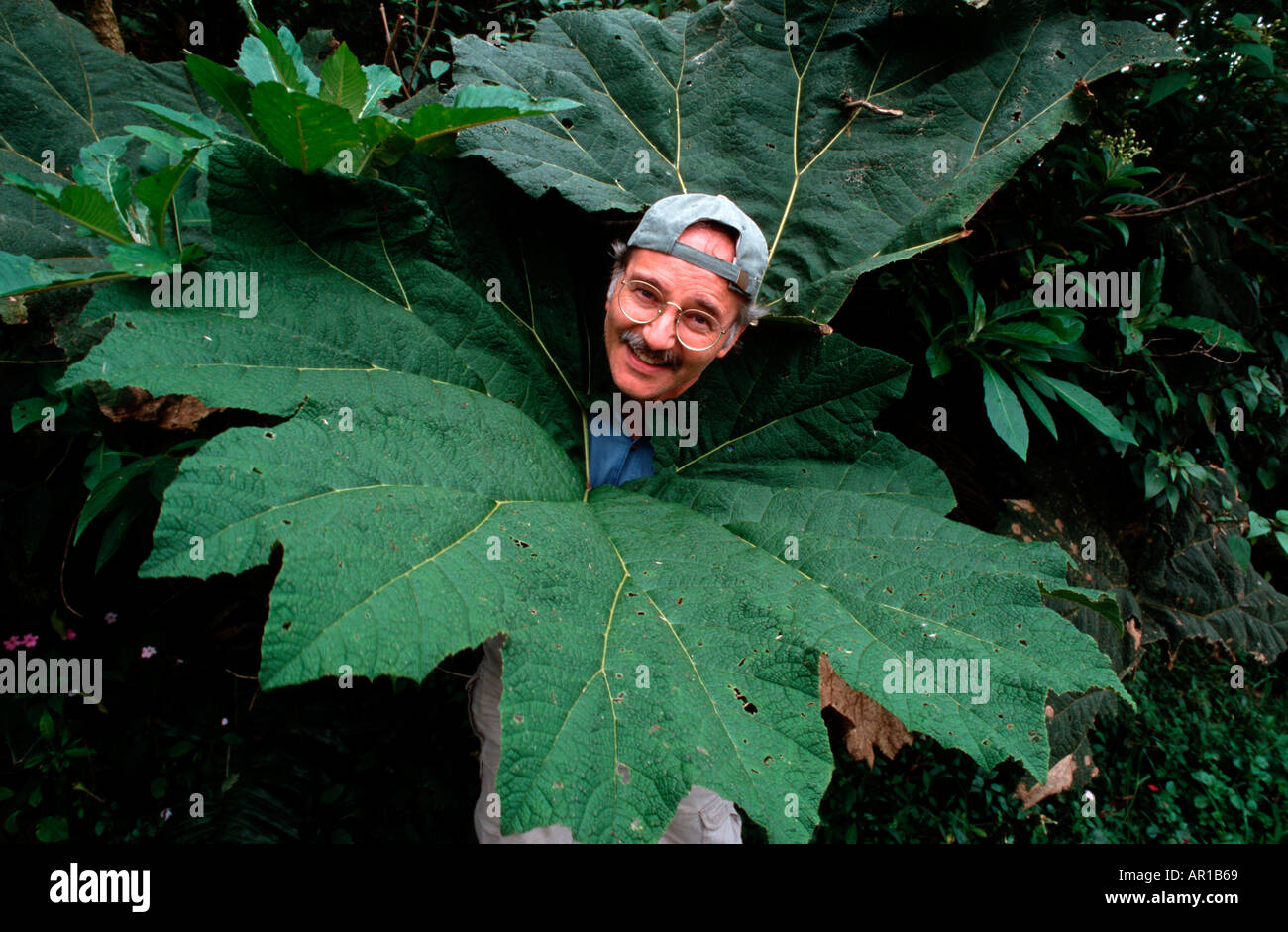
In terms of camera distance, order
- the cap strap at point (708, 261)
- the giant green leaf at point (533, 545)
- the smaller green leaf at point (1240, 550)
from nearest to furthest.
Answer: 1. the giant green leaf at point (533, 545)
2. the cap strap at point (708, 261)
3. the smaller green leaf at point (1240, 550)

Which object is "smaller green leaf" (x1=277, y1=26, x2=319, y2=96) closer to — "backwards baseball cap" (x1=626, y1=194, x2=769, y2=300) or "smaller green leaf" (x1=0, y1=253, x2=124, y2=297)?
"smaller green leaf" (x1=0, y1=253, x2=124, y2=297)

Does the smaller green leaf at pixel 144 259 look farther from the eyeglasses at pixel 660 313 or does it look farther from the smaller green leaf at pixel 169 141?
the eyeglasses at pixel 660 313

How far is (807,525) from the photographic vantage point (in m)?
1.48

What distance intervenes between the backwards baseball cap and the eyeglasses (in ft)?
0.29

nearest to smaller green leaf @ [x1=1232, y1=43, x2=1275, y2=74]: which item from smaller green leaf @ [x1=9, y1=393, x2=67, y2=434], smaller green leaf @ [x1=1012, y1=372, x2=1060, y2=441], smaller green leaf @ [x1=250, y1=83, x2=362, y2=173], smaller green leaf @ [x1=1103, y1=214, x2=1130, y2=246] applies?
smaller green leaf @ [x1=1103, y1=214, x2=1130, y2=246]

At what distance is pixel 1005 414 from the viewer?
198 centimetres

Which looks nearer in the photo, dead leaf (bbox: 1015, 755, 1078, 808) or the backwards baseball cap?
the backwards baseball cap

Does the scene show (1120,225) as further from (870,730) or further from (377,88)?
(377,88)

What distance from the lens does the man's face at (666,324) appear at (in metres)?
1.53

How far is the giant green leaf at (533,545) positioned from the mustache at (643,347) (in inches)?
9.2

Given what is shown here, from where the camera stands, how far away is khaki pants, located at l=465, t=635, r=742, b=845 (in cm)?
167

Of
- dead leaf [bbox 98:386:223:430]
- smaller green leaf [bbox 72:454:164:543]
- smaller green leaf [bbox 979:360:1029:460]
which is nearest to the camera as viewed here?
dead leaf [bbox 98:386:223:430]

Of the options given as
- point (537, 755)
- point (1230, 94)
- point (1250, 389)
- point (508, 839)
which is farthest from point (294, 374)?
point (1250, 389)

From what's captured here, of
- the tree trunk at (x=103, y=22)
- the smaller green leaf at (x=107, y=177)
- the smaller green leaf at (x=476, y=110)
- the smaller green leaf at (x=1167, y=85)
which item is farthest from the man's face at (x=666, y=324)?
the tree trunk at (x=103, y=22)
